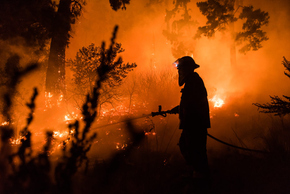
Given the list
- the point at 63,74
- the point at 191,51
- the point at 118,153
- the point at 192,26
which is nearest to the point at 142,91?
the point at 63,74

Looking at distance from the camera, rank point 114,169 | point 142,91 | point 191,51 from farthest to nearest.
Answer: point 191,51 < point 142,91 < point 114,169

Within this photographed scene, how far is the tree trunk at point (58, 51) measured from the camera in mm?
7004

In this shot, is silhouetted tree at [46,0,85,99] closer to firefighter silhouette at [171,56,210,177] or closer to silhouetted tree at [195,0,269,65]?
firefighter silhouette at [171,56,210,177]

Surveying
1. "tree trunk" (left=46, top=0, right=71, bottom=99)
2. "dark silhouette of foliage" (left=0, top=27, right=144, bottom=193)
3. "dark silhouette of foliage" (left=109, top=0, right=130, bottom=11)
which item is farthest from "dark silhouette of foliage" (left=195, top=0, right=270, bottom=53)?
"dark silhouette of foliage" (left=0, top=27, right=144, bottom=193)

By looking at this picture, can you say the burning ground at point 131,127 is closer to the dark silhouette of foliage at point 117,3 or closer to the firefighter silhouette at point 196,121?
the firefighter silhouette at point 196,121

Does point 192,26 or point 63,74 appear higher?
point 192,26

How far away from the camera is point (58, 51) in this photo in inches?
297

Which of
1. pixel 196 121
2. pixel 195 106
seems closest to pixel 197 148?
pixel 196 121

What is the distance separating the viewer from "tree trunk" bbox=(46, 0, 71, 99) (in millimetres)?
7004

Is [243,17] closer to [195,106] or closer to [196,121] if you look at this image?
[195,106]

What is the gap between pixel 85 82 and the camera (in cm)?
584

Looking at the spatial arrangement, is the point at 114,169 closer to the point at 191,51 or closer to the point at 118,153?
the point at 118,153

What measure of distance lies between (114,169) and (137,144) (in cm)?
200

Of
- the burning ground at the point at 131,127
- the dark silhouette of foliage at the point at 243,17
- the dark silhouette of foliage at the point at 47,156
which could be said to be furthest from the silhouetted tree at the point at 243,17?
the dark silhouette of foliage at the point at 47,156
